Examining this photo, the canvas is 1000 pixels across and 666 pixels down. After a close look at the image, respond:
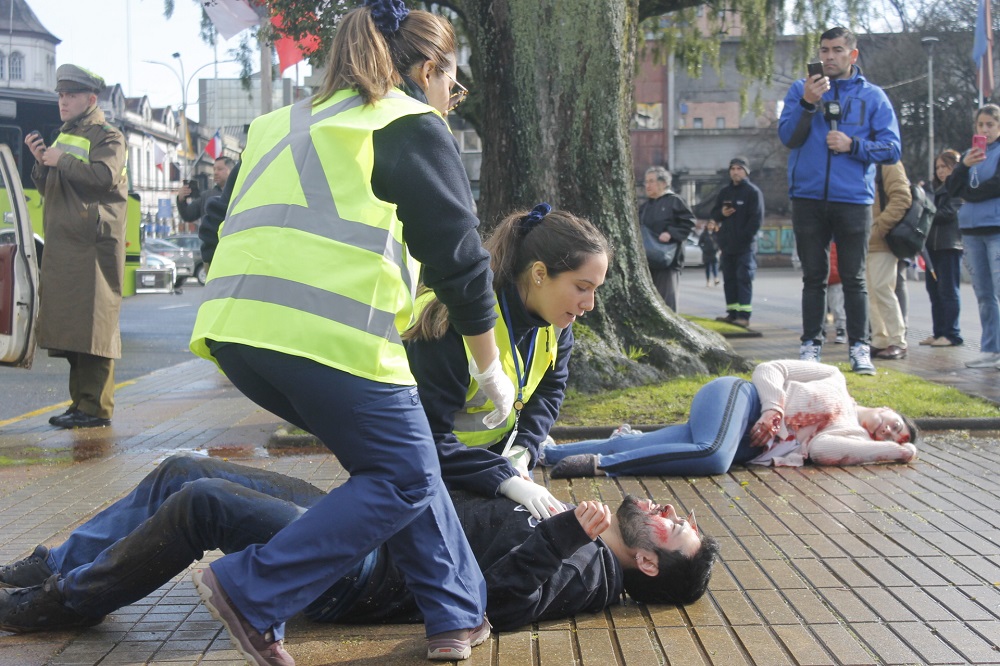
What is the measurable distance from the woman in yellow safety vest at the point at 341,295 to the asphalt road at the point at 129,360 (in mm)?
5843

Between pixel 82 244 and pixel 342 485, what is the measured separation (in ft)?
16.7

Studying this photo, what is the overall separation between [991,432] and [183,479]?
16.6ft

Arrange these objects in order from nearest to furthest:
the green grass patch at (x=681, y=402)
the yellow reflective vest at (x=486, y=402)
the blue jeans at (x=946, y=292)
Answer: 1. the yellow reflective vest at (x=486, y=402)
2. the green grass patch at (x=681, y=402)
3. the blue jeans at (x=946, y=292)

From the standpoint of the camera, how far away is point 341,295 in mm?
2789

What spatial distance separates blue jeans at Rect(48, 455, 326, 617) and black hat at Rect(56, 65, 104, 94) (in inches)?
186

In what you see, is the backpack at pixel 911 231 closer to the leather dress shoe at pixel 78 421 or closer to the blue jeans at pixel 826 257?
the blue jeans at pixel 826 257

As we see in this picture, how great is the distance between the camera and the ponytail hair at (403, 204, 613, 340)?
11.6 ft

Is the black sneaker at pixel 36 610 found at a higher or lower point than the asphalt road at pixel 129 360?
higher

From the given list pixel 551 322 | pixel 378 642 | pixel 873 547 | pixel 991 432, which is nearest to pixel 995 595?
pixel 873 547

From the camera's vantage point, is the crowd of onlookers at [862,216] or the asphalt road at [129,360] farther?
the asphalt road at [129,360]

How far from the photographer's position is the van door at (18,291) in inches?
279

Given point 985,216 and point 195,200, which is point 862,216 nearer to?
point 985,216

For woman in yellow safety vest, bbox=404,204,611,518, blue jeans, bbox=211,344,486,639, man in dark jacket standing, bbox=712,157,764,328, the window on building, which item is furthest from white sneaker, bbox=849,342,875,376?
the window on building

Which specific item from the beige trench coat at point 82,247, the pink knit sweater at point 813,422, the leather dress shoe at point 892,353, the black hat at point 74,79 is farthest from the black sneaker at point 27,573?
the leather dress shoe at point 892,353
